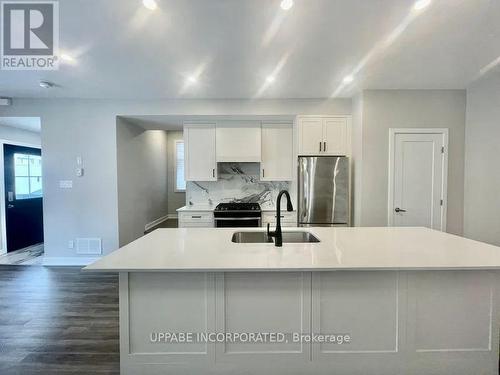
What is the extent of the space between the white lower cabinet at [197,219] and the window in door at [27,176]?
329cm

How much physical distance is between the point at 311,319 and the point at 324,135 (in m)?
2.84

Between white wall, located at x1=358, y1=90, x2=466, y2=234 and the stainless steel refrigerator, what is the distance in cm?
30

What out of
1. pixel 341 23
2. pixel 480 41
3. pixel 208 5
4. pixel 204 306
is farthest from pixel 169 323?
pixel 480 41

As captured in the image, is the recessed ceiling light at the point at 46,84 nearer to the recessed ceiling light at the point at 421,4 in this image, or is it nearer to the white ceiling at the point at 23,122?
the white ceiling at the point at 23,122

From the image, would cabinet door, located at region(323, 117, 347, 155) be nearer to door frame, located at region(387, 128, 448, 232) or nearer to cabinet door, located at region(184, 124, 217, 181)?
door frame, located at region(387, 128, 448, 232)

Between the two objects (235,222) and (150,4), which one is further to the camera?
(235,222)

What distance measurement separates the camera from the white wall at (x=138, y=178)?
3969 mm

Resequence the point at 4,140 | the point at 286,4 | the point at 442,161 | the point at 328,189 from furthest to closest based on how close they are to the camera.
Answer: the point at 4,140, the point at 328,189, the point at 442,161, the point at 286,4

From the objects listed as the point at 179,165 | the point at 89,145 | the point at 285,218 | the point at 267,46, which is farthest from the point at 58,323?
the point at 179,165

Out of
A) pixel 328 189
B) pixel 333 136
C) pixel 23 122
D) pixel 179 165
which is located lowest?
pixel 328 189

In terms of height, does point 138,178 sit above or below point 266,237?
above

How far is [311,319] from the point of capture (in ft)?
5.29

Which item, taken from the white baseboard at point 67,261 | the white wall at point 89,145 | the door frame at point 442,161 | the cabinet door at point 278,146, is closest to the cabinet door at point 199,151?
the white wall at point 89,145

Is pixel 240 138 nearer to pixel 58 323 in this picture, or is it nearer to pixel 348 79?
pixel 348 79
